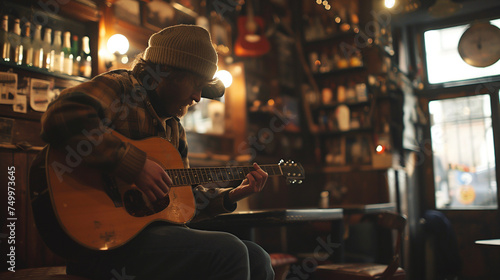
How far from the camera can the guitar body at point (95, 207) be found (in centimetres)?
131

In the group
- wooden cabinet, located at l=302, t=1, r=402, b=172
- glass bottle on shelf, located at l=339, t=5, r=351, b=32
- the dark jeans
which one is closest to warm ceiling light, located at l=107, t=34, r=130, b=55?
the dark jeans

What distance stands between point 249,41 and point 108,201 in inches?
156

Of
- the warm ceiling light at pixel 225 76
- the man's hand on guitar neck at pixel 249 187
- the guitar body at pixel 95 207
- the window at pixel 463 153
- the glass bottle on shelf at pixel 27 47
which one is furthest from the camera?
the window at pixel 463 153

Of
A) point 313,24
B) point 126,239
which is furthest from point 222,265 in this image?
point 313,24

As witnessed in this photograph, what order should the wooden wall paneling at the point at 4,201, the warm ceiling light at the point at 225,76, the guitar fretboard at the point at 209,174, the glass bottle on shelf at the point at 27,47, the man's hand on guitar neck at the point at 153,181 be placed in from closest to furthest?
the man's hand on guitar neck at the point at 153,181, the guitar fretboard at the point at 209,174, the wooden wall paneling at the point at 4,201, the glass bottle on shelf at the point at 27,47, the warm ceiling light at the point at 225,76

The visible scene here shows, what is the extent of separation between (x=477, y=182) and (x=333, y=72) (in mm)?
2276

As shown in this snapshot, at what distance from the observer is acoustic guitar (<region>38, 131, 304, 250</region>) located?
1.31 metres

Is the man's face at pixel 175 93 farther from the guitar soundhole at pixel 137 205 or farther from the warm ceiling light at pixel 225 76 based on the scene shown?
the warm ceiling light at pixel 225 76

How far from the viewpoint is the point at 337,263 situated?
10.2 feet

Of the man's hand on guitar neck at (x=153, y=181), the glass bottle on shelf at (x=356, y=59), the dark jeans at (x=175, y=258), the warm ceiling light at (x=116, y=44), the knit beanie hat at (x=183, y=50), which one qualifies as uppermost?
the glass bottle on shelf at (x=356, y=59)

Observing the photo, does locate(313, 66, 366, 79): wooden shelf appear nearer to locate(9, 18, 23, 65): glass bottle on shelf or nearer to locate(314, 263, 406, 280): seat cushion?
locate(314, 263, 406, 280): seat cushion

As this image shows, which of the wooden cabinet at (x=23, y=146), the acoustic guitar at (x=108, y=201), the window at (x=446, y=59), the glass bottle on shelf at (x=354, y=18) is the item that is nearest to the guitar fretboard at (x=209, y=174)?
the acoustic guitar at (x=108, y=201)

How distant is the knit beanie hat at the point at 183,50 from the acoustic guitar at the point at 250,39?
11.0 ft

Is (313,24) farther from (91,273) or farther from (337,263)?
(91,273)
